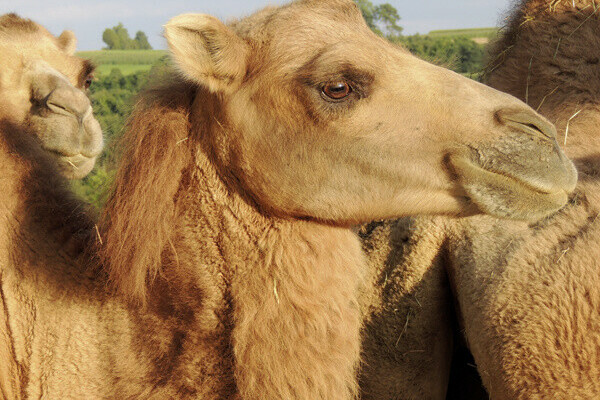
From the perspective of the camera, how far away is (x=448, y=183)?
11.1ft

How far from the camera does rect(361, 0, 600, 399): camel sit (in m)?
3.83

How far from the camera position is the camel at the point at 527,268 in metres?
3.83

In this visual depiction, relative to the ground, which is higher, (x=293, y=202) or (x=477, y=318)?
(x=293, y=202)

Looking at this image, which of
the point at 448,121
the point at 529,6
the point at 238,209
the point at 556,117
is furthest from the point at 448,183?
the point at 529,6

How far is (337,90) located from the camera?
3.35m

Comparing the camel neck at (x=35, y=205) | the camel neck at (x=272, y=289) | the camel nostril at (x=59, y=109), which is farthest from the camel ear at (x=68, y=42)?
the camel neck at (x=272, y=289)

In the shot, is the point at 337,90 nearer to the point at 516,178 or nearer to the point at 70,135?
the point at 516,178

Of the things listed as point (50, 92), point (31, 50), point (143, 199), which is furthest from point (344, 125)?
point (31, 50)

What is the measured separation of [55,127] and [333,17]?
9.67 ft

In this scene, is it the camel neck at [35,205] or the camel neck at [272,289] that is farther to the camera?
the camel neck at [35,205]

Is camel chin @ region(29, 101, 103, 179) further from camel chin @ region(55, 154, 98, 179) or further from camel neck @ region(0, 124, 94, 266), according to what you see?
camel neck @ region(0, 124, 94, 266)

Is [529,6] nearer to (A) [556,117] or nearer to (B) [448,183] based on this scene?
(A) [556,117]

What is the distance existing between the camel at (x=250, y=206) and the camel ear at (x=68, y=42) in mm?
4300

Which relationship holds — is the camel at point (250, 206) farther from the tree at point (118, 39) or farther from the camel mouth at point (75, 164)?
the tree at point (118, 39)
